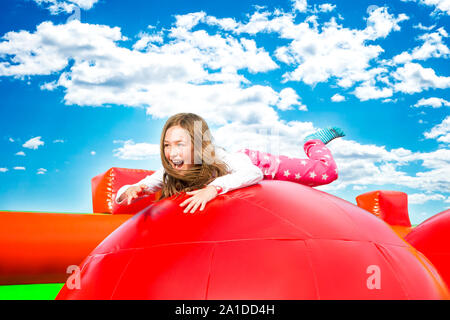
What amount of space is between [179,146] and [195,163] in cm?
12

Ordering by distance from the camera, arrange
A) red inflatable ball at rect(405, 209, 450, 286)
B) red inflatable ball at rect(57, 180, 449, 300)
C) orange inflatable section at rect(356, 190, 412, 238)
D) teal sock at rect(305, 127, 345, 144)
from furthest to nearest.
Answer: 1. orange inflatable section at rect(356, 190, 412, 238)
2. teal sock at rect(305, 127, 345, 144)
3. red inflatable ball at rect(405, 209, 450, 286)
4. red inflatable ball at rect(57, 180, 449, 300)

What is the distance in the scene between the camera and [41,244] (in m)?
4.42

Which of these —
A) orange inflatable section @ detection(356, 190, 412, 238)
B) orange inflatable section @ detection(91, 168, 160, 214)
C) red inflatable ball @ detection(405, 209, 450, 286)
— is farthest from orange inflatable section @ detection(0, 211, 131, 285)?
orange inflatable section @ detection(356, 190, 412, 238)

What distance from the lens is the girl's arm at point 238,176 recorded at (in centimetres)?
191

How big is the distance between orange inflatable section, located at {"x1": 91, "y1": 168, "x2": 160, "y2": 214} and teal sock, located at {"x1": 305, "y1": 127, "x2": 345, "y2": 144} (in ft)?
7.02

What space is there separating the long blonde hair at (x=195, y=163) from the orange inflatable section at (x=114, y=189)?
2.97m

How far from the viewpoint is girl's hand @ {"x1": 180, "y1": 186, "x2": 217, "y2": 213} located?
→ 176 centimetres

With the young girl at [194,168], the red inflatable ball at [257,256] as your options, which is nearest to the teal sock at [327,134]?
the young girl at [194,168]

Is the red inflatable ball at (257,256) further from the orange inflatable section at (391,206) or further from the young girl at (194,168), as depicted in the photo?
the orange inflatable section at (391,206)

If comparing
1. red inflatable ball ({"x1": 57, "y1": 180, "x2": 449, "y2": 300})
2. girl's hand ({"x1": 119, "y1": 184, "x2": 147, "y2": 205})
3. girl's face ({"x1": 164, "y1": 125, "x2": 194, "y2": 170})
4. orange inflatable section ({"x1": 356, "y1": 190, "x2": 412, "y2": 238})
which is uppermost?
girl's face ({"x1": 164, "y1": 125, "x2": 194, "y2": 170})

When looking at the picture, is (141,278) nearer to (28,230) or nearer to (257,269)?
(257,269)

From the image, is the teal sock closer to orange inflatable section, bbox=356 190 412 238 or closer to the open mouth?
the open mouth
